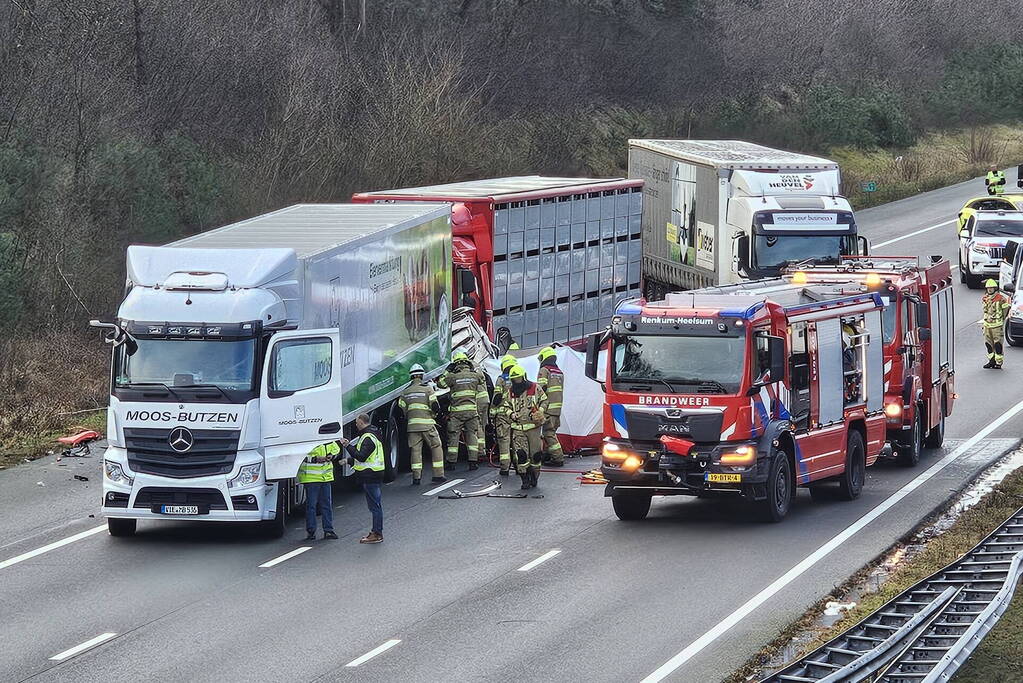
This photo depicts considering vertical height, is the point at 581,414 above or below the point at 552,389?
below

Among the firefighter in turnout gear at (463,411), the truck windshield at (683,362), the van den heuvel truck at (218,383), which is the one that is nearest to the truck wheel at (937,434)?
the firefighter in turnout gear at (463,411)

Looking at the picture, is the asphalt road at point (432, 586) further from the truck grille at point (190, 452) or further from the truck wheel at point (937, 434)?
the truck wheel at point (937, 434)

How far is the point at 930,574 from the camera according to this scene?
1530 centimetres

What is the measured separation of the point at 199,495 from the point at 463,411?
5.62 m

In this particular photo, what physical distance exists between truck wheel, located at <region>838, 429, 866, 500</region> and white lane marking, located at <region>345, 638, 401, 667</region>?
8.00 metres

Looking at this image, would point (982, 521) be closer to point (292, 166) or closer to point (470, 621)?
point (470, 621)

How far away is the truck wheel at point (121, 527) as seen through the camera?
57.8 feet

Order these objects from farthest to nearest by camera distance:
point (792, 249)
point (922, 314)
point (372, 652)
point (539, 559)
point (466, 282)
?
point (792, 249), point (466, 282), point (922, 314), point (539, 559), point (372, 652)

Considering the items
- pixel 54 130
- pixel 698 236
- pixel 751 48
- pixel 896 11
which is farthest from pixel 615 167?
pixel 896 11

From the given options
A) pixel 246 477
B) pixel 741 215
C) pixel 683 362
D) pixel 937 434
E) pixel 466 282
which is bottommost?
pixel 246 477

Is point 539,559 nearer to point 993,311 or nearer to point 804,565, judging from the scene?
point 804,565

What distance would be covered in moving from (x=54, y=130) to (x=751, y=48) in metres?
40.1

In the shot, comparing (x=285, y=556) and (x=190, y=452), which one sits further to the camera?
(x=190, y=452)

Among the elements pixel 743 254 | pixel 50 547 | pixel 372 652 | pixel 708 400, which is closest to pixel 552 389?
pixel 708 400
